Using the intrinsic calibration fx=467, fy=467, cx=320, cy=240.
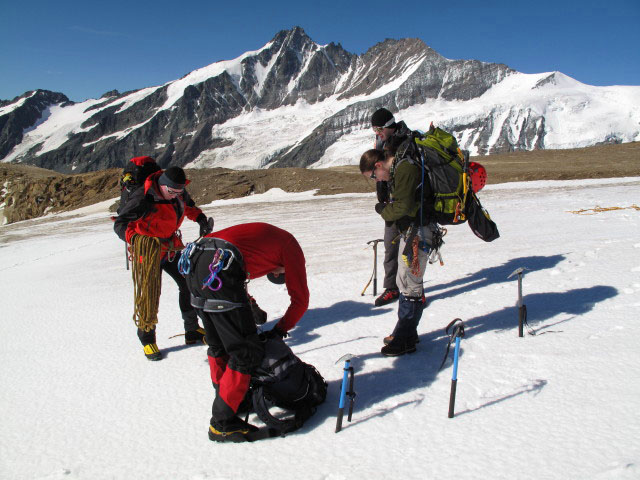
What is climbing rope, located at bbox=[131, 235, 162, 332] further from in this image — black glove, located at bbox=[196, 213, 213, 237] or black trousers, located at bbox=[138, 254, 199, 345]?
black glove, located at bbox=[196, 213, 213, 237]

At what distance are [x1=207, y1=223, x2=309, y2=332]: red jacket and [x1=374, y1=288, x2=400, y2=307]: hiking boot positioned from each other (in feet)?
7.16

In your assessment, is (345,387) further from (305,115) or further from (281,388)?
(305,115)

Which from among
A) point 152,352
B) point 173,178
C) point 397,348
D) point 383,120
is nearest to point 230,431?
point 397,348

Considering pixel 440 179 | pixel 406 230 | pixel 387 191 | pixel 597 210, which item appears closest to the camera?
pixel 440 179

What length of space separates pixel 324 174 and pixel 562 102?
131 meters

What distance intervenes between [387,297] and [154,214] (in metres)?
2.52

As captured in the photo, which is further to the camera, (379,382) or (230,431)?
(379,382)

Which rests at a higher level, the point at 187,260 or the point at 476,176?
→ the point at 476,176

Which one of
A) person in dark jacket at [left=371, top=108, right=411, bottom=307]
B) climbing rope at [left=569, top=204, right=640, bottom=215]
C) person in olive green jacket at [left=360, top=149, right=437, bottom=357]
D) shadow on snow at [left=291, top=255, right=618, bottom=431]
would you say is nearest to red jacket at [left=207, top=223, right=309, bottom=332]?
shadow on snow at [left=291, top=255, right=618, bottom=431]

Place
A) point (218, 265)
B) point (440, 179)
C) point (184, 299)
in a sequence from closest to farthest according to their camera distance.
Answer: point (218, 265), point (440, 179), point (184, 299)

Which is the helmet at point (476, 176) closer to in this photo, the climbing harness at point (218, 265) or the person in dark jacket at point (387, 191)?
the person in dark jacket at point (387, 191)

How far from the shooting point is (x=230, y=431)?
282cm

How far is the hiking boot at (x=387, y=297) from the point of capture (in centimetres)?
501

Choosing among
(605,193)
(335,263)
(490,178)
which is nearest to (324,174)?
(490,178)
